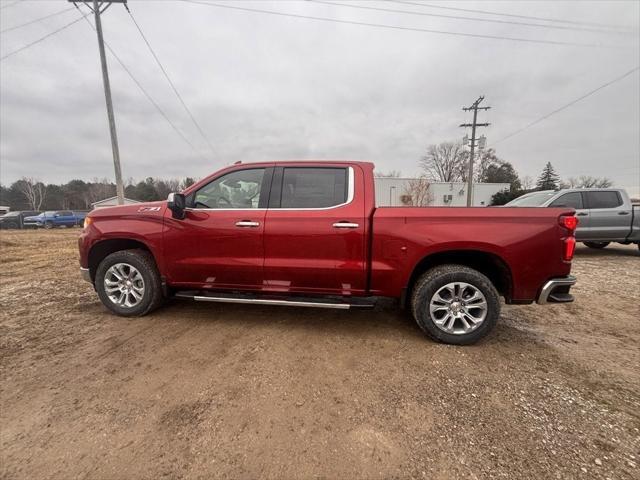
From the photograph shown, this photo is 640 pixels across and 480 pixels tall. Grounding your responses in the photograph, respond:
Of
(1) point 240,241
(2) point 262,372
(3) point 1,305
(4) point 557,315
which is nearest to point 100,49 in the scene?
(3) point 1,305

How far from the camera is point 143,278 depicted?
3596 millimetres

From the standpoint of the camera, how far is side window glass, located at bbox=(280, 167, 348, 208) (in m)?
3.26

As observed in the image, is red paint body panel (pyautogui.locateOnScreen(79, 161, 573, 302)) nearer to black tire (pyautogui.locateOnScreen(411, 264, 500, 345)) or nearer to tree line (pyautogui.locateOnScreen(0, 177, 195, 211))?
black tire (pyautogui.locateOnScreen(411, 264, 500, 345))

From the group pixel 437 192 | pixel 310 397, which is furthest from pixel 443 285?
pixel 437 192

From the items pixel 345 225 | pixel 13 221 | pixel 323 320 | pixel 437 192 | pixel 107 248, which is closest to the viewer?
pixel 345 225

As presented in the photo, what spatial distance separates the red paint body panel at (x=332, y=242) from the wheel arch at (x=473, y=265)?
2.0 inches

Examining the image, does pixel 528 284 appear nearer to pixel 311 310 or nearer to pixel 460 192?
pixel 311 310

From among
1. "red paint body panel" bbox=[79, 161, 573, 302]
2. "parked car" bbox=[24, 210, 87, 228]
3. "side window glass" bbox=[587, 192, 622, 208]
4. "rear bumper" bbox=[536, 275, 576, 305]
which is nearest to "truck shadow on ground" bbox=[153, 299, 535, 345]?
"red paint body panel" bbox=[79, 161, 573, 302]

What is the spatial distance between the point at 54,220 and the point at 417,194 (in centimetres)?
3601

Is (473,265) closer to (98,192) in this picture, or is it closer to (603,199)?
(603,199)

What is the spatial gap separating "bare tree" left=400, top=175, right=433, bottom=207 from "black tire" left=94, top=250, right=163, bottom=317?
96.9 ft

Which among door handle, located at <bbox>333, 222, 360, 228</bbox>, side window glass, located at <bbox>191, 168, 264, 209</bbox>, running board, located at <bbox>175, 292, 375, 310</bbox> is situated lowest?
running board, located at <bbox>175, 292, 375, 310</bbox>

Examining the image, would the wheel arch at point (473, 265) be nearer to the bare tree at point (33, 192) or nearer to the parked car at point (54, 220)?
the parked car at point (54, 220)

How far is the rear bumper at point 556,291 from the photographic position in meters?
2.90
